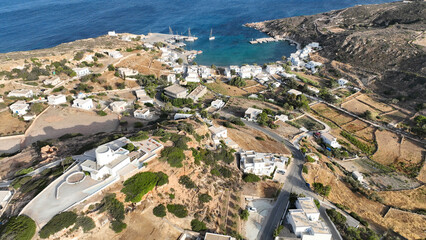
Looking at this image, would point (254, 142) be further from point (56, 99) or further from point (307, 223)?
point (56, 99)

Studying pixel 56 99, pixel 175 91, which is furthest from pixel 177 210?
pixel 56 99

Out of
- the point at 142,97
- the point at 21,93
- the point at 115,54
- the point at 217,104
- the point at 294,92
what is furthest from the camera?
the point at 115,54

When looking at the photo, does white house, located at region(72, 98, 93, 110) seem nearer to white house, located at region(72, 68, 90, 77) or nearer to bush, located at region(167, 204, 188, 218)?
white house, located at region(72, 68, 90, 77)

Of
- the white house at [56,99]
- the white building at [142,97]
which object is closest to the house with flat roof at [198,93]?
the white building at [142,97]

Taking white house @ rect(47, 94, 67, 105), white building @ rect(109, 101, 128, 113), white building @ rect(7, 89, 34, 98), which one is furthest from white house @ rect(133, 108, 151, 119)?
white building @ rect(7, 89, 34, 98)

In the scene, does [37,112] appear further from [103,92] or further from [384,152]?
[384,152]

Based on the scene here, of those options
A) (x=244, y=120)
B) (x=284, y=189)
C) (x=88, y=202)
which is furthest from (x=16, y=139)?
(x=284, y=189)
